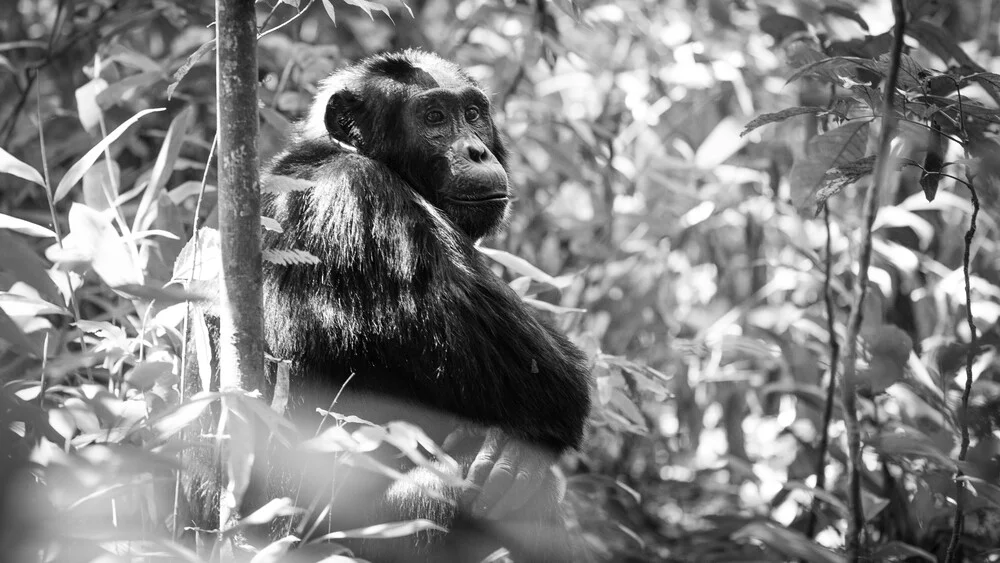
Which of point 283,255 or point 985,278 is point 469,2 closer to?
point 985,278

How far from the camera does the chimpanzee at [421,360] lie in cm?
265

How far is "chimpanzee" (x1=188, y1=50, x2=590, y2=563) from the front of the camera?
265 centimetres

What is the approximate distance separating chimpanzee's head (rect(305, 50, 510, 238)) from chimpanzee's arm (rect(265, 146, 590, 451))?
1.36 feet

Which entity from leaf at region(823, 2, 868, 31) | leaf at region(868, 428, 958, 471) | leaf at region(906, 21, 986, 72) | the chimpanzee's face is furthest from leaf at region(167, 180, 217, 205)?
leaf at region(906, 21, 986, 72)

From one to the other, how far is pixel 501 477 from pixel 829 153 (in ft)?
4.92

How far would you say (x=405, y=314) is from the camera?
2.71m

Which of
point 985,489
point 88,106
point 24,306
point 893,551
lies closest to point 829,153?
point 985,489

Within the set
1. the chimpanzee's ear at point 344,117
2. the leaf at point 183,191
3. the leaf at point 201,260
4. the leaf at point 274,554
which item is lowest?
the leaf at point 274,554

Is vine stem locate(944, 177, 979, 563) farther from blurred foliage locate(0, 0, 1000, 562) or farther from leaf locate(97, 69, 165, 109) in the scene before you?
leaf locate(97, 69, 165, 109)

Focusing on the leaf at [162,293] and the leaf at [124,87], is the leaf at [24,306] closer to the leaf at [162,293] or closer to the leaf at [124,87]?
the leaf at [162,293]

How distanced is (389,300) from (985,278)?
3.01 metres

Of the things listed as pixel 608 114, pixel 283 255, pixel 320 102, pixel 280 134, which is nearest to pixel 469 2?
pixel 608 114

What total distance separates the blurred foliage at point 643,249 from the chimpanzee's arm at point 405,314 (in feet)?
1.27

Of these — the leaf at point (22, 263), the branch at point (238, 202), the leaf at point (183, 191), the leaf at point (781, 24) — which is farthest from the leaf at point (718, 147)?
the leaf at point (22, 263)
